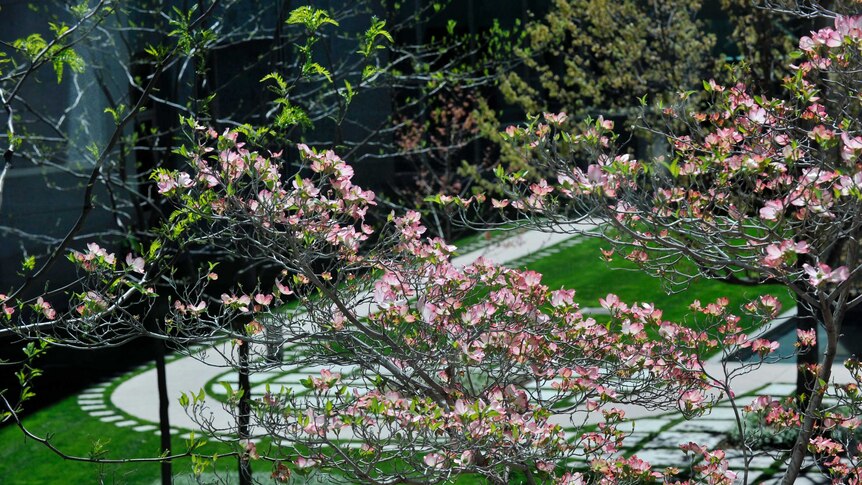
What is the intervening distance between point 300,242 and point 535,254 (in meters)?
16.2

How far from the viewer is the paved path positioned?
9.59 meters

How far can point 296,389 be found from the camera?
41.0 feet

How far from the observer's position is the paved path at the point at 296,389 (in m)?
9.59

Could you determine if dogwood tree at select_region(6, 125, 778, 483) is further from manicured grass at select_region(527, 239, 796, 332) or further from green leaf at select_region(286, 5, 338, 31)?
manicured grass at select_region(527, 239, 796, 332)

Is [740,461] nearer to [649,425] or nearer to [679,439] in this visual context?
→ [679,439]

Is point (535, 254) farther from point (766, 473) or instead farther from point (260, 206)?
point (260, 206)

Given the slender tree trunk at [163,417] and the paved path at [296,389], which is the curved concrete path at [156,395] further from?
the slender tree trunk at [163,417]

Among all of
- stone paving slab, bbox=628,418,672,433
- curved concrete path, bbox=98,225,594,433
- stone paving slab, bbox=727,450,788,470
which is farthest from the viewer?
curved concrete path, bbox=98,225,594,433

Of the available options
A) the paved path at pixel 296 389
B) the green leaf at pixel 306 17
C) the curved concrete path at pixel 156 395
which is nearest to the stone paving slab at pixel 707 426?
the paved path at pixel 296 389

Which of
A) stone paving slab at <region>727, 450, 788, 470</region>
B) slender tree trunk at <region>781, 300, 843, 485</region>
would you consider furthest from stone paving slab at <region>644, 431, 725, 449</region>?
slender tree trunk at <region>781, 300, 843, 485</region>

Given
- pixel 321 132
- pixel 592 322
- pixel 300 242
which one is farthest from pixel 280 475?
pixel 321 132

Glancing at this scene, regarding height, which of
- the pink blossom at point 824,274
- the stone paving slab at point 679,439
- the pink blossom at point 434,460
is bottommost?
the stone paving slab at point 679,439

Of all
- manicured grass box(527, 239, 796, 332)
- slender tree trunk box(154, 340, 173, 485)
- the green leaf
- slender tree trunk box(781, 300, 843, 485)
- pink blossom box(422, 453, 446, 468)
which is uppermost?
the green leaf

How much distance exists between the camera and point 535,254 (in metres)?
20.6
